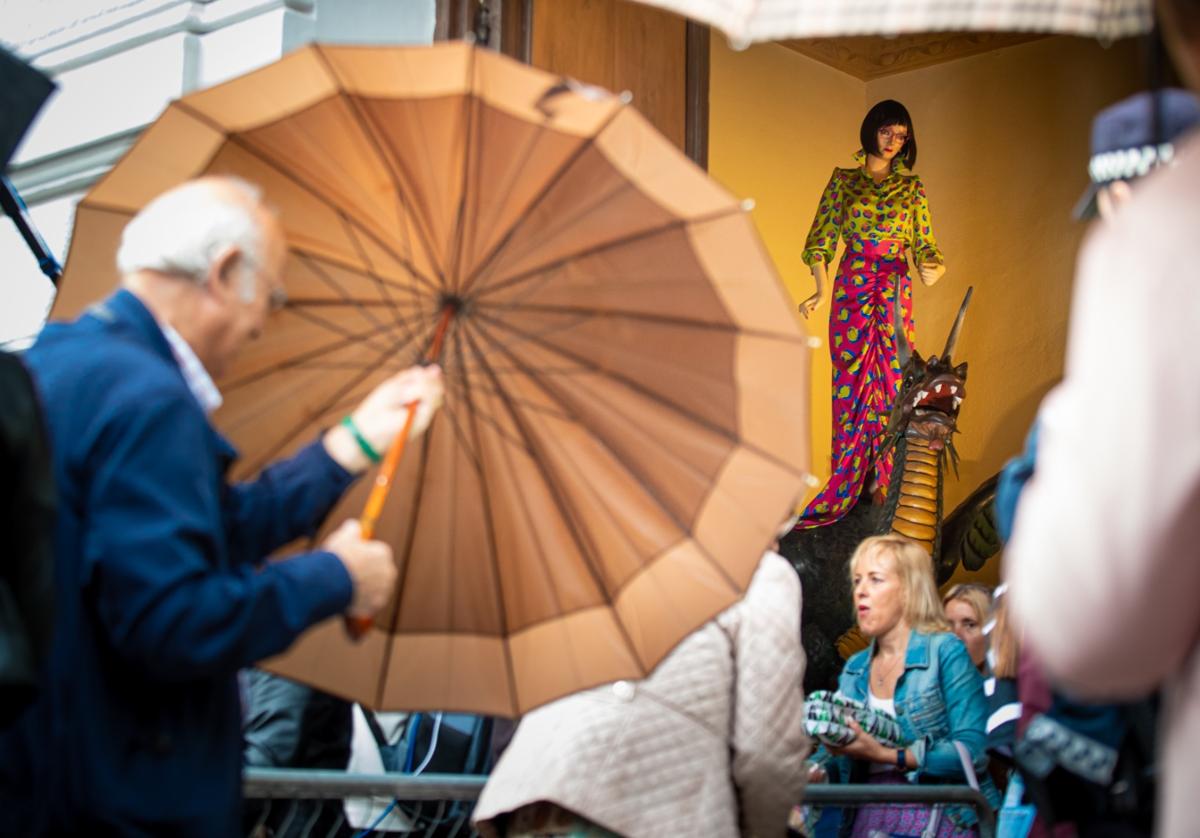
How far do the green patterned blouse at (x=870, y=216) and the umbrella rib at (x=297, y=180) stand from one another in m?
6.78

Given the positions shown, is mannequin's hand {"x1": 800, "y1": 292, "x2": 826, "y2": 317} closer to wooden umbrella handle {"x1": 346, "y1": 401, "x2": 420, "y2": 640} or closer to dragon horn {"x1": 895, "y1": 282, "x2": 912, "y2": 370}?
dragon horn {"x1": 895, "y1": 282, "x2": 912, "y2": 370}

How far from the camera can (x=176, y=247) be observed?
2838 millimetres

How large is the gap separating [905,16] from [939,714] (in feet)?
11.0

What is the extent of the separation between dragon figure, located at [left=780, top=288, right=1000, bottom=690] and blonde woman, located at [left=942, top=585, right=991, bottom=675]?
1.57m

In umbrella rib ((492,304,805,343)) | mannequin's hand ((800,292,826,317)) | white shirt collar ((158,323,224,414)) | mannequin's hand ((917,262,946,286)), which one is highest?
mannequin's hand ((917,262,946,286))

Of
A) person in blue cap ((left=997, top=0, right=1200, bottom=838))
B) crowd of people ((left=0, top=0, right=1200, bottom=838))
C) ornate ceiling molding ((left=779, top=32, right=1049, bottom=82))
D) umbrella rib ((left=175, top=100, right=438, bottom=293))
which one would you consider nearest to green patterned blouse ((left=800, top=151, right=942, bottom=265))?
ornate ceiling molding ((left=779, top=32, right=1049, bottom=82))

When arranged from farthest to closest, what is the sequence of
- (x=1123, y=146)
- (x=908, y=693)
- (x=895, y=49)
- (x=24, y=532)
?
(x=895, y=49) < (x=908, y=693) < (x=1123, y=146) < (x=24, y=532)

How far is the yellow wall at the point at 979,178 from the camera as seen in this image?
9.98m

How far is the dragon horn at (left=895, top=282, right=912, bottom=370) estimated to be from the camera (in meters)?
9.84

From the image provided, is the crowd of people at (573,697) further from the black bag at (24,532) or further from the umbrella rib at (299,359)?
the umbrella rib at (299,359)

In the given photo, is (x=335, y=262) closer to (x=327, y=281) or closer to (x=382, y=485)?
(x=327, y=281)

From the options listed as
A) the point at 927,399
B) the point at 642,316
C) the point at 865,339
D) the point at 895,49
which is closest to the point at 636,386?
the point at 642,316

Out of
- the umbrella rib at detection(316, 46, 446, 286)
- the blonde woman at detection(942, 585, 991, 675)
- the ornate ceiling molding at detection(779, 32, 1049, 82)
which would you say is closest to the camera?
the umbrella rib at detection(316, 46, 446, 286)

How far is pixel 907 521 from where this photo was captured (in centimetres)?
917
